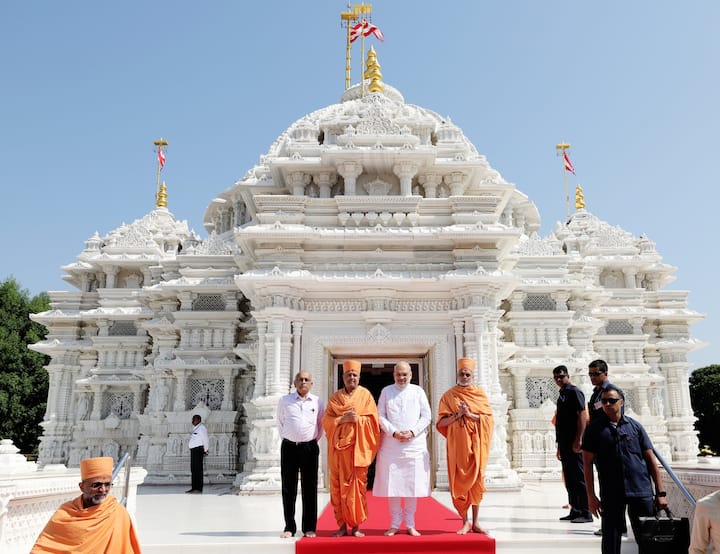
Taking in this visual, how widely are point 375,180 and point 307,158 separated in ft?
5.54

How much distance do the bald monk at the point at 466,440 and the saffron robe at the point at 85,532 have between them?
3587mm

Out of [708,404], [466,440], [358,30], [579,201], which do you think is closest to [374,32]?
[358,30]

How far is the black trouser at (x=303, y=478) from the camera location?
6.48m

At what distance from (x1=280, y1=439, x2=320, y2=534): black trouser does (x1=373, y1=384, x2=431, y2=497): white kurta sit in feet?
2.26

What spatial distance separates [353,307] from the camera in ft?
39.9

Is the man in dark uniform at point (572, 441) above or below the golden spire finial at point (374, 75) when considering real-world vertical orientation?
below

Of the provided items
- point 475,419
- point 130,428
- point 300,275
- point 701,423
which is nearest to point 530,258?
point 300,275

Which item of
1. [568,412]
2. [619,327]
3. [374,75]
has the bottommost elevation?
[568,412]

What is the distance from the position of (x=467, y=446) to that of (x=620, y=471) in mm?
1765

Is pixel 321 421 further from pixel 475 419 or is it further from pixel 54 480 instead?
pixel 54 480

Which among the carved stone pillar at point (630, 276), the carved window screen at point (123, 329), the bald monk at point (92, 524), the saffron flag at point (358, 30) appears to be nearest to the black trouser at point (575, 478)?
the bald monk at point (92, 524)

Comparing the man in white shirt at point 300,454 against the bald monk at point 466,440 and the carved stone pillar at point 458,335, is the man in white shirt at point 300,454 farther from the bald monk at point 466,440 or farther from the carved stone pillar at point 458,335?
the carved stone pillar at point 458,335

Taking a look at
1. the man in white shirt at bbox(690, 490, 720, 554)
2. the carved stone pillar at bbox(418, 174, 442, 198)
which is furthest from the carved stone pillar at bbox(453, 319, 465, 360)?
the man in white shirt at bbox(690, 490, 720, 554)

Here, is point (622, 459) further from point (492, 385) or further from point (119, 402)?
point (119, 402)
